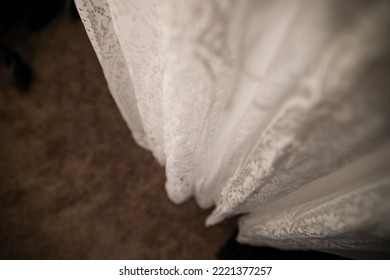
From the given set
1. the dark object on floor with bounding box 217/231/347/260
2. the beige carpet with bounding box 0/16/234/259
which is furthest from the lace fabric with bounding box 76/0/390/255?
the beige carpet with bounding box 0/16/234/259

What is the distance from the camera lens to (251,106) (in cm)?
36

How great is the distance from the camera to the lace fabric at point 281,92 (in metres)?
0.24

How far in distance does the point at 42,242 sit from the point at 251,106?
1035mm

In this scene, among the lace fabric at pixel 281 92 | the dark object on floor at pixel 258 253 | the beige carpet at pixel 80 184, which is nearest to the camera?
the lace fabric at pixel 281 92

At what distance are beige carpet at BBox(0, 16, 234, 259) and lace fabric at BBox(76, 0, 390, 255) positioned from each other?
0.57m

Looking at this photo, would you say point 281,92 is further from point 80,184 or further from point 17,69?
point 17,69

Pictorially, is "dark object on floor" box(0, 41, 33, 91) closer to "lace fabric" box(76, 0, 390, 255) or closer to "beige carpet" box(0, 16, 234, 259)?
"beige carpet" box(0, 16, 234, 259)

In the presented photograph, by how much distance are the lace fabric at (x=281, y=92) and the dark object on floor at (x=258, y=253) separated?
0.38 meters

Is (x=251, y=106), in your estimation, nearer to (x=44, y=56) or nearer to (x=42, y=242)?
(x=42, y=242)

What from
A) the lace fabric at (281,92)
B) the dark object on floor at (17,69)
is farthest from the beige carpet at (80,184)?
the lace fabric at (281,92)

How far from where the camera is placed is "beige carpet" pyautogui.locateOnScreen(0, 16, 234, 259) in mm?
1055

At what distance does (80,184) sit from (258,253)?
2.34 ft

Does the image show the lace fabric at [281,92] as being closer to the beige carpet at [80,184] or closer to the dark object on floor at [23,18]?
the beige carpet at [80,184]
